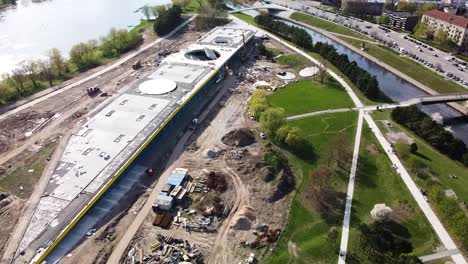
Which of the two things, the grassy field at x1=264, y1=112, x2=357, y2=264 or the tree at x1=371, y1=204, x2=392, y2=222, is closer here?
the grassy field at x1=264, y1=112, x2=357, y2=264

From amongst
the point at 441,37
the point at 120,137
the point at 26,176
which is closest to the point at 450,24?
the point at 441,37

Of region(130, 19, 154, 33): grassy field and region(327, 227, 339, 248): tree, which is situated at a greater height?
region(130, 19, 154, 33): grassy field

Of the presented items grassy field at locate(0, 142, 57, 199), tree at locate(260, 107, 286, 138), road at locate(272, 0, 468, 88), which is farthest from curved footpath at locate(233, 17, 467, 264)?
grassy field at locate(0, 142, 57, 199)

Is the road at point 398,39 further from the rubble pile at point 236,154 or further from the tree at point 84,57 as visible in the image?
the tree at point 84,57

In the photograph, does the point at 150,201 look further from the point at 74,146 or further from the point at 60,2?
the point at 60,2

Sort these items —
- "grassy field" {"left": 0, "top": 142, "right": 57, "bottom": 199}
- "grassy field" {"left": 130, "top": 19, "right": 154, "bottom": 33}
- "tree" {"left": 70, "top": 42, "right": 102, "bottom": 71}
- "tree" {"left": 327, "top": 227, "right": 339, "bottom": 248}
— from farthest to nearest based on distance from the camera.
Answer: "grassy field" {"left": 130, "top": 19, "right": 154, "bottom": 33}, "tree" {"left": 70, "top": 42, "right": 102, "bottom": 71}, "grassy field" {"left": 0, "top": 142, "right": 57, "bottom": 199}, "tree" {"left": 327, "top": 227, "right": 339, "bottom": 248}

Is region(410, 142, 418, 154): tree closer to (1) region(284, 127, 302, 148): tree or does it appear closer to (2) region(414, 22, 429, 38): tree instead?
(1) region(284, 127, 302, 148): tree
